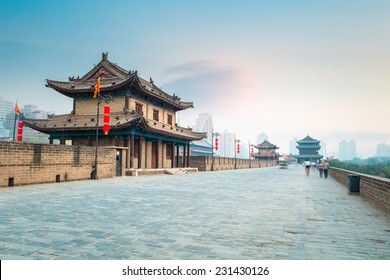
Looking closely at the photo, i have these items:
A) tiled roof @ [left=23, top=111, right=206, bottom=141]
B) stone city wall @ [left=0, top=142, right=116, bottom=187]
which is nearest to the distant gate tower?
tiled roof @ [left=23, top=111, right=206, bottom=141]

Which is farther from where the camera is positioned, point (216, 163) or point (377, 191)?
point (216, 163)

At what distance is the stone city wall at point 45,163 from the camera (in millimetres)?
11378

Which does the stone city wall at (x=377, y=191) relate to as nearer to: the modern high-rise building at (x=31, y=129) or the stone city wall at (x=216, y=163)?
the stone city wall at (x=216, y=163)

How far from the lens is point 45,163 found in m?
13.1

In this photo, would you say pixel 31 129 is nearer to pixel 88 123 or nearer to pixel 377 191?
pixel 88 123

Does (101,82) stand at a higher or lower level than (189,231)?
higher

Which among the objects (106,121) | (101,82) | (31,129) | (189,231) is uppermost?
(31,129)

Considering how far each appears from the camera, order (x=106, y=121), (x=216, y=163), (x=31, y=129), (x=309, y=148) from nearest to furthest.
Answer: (x=106, y=121) → (x=216, y=163) → (x=309, y=148) → (x=31, y=129)

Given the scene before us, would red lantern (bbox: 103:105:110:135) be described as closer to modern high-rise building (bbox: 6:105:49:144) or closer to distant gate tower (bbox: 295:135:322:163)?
modern high-rise building (bbox: 6:105:49:144)

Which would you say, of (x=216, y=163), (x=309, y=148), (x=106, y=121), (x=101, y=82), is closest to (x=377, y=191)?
(x=106, y=121)

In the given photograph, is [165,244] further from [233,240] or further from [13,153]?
[13,153]

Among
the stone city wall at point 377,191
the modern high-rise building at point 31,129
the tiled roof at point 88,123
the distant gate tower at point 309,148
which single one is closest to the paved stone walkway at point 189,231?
the stone city wall at point 377,191

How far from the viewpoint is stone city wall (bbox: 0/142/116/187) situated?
1138 cm
